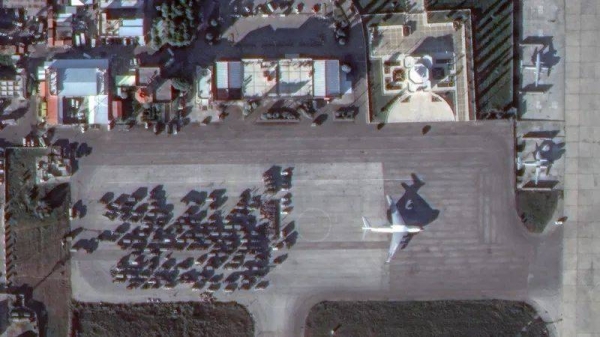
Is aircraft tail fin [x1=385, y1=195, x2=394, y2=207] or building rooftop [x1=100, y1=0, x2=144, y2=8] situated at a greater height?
building rooftop [x1=100, y1=0, x2=144, y2=8]

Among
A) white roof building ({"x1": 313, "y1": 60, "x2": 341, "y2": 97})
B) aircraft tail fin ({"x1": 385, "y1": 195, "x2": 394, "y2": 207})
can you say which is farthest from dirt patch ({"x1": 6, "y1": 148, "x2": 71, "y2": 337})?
aircraft tail fin ({"x1": 385, "y1": 195, "x2": 394, "y2": 207})

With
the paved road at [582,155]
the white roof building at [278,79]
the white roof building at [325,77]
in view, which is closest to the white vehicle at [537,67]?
the paved road at [582,155]

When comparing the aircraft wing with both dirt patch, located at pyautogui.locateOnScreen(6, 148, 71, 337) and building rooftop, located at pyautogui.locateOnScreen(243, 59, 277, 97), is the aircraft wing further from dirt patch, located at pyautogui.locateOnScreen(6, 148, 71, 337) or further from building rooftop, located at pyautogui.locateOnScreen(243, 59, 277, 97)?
dirt patch, located at pyautogui.locateOnScreen(6, 148, 71, 337)

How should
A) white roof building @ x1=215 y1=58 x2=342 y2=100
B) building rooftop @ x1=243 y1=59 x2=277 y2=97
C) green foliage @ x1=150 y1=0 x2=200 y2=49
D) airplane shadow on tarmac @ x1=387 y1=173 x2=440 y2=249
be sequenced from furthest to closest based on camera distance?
airplane shadow on tarmac @ x1=387 y1=173 x2=440 y2=249, building rooftop @ x1=243 y1=59 x2=277 y2=97, white roof building @ x1=215 y1=58 x2=342 y2=100, green foliage @ x1=150 y1=0 x2=200 y2=49

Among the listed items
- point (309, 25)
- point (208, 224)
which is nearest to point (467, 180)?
point (309, 25)

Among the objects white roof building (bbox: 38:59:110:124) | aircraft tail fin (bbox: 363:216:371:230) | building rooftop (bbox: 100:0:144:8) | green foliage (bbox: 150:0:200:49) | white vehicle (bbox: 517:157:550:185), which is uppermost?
building rooftop (bbox: 100:0:144:8)
